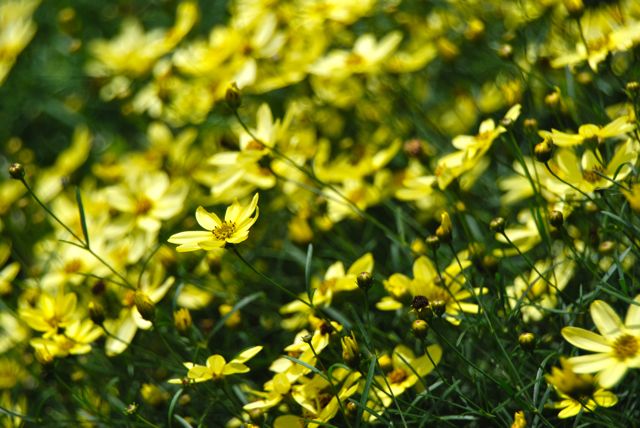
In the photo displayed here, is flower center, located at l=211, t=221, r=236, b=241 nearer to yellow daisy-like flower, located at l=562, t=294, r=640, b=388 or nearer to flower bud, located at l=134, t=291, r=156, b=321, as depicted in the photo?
flower bud, located at l=134, t=291, r=156, b=321

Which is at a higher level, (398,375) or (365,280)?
(365,280)

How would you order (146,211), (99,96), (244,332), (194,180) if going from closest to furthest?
1. (244,332)
2. (146,211)
3. (194,180)
4. (99,96)

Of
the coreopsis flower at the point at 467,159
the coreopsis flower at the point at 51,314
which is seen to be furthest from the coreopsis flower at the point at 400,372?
the coreopsis flower at the point at 51,314

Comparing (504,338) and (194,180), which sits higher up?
(504,338)

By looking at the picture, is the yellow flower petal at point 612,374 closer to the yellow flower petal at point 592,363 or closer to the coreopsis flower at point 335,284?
the yellow flower petal at point 592,363

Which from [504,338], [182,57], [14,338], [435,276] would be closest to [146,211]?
[14,338]

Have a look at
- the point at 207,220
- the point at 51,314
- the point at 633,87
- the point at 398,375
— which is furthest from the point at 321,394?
the point at 633,87

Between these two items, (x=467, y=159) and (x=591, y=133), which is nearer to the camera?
(x=591, y=133)

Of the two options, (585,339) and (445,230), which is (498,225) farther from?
(585,339)

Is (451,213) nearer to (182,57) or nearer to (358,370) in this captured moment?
(358,370)
